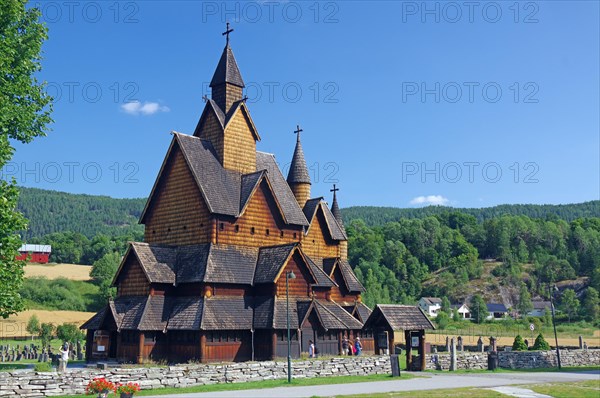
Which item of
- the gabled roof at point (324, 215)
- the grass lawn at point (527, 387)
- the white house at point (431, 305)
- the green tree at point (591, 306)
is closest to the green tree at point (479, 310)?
the white house at point (431, 305)

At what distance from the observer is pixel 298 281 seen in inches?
1772

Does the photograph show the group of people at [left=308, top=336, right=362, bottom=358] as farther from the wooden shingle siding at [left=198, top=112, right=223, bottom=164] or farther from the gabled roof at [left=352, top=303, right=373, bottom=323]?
the wooden shingle siding at [left=198, top=112, right=223, bottom=164]

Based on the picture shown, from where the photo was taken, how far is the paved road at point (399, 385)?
86.2ft

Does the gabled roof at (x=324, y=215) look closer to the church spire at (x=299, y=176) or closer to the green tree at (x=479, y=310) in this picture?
the church spire at (x=299, y=176)

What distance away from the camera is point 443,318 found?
120188 millimetres

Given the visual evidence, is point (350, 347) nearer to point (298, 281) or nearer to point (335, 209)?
point (298, 281)

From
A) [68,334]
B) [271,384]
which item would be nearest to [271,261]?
[271,384]

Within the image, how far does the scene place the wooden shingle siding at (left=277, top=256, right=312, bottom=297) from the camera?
4384 cm

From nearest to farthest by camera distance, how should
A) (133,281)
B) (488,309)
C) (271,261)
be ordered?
(133,281) < (271,261) < (488,309)

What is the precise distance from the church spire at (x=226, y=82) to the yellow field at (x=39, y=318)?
54.4 metres

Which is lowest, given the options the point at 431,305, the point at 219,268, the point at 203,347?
the point at 203,347

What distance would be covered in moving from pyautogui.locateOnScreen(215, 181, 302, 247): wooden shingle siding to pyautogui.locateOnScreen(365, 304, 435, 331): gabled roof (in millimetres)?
11184

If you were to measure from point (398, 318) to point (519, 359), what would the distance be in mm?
11936

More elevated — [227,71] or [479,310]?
[227,71]
